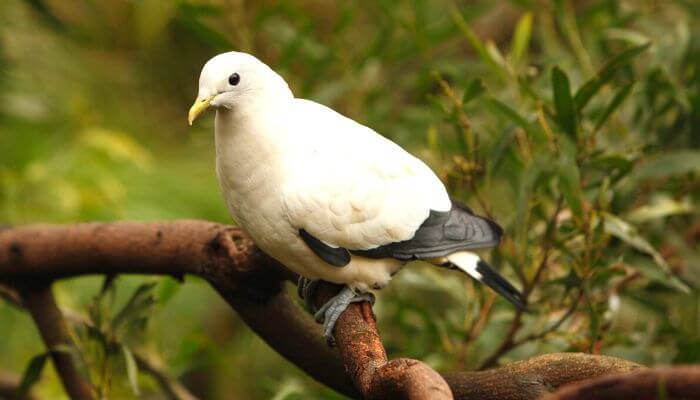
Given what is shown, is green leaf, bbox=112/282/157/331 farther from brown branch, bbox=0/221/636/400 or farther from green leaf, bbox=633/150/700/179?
green leaf, bbox=633/150/700/179

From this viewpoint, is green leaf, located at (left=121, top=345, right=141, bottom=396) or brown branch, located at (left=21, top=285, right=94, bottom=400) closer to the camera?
green leaf, located at (left=121, top=345, right=141, bottom=396)

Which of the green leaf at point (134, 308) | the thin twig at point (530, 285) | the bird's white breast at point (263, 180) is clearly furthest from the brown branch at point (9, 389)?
the thin twig at point (530, 285)

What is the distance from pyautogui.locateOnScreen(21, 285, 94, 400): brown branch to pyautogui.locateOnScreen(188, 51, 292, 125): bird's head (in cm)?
57

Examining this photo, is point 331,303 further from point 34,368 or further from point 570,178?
point 34,368

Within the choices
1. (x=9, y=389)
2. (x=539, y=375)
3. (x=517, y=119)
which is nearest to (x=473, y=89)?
(x=517, y=119)

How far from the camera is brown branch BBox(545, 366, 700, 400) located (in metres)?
0.68

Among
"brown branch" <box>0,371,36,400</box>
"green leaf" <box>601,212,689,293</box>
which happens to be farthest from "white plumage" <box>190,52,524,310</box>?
"brown branch" <box>0,371,36,400</box>

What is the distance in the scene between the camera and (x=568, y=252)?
1.47 meters

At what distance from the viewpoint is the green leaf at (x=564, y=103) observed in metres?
1.38

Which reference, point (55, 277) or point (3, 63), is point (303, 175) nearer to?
point (55, 277)

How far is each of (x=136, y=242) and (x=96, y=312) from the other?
0.13 m

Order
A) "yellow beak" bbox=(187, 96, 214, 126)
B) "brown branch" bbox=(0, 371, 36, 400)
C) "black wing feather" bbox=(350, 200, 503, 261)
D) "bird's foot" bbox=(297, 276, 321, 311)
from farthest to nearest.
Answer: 1. "brown branch" bbox=(0, 371, 36, 400)
2. "bird's foot" bbox=(297, 276, 321, 311)
3. "black wing feather" bbox=(350, 200, 503, 261)
4. "yellow beak" bbox=(187, 96, 214, 126)

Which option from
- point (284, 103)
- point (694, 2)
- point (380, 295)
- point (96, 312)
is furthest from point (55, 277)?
point (694, 2)

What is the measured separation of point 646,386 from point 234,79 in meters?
0.71
